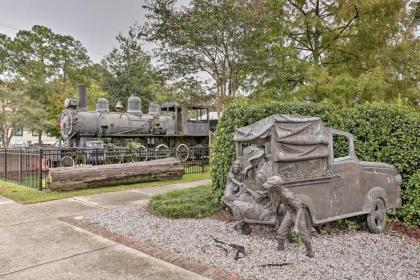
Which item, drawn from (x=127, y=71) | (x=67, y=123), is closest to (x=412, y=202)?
(x=67, y=123)

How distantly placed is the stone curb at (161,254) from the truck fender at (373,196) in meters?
2.63

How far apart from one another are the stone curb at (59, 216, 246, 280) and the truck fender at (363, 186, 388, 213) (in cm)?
263

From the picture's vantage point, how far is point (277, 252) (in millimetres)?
3832

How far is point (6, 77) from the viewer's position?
32.8 m

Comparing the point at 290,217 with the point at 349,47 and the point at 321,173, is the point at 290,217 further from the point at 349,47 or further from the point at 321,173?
the point at 349,47

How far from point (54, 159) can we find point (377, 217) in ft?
36.4

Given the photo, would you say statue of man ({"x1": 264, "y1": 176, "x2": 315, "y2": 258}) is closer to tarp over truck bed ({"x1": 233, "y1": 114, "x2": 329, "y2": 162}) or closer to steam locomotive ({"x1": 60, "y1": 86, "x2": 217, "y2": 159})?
tarp over truck bed ({"x1": 233, "y1": 114, "x2": 329, "y2": 162})

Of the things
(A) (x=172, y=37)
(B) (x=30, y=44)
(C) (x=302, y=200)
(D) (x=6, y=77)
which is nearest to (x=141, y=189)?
(C) (x=302, y=200)

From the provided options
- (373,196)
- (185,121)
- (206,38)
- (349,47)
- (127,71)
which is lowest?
(373,196)

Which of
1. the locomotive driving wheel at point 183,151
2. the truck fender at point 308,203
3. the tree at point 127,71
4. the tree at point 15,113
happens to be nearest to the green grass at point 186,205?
the truck fender at point 308,203

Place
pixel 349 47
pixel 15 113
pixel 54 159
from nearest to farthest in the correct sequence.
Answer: pixel 349 47 → pixel 54 159 → pixel 15 113

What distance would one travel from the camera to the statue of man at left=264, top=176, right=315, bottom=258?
3.74m

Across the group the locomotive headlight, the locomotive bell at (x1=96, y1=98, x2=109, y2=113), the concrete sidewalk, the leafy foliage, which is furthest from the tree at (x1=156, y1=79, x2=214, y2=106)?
the leafy foliage

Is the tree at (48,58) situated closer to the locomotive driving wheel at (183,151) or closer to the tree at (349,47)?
the locomotive driving wheel at (183,151)
